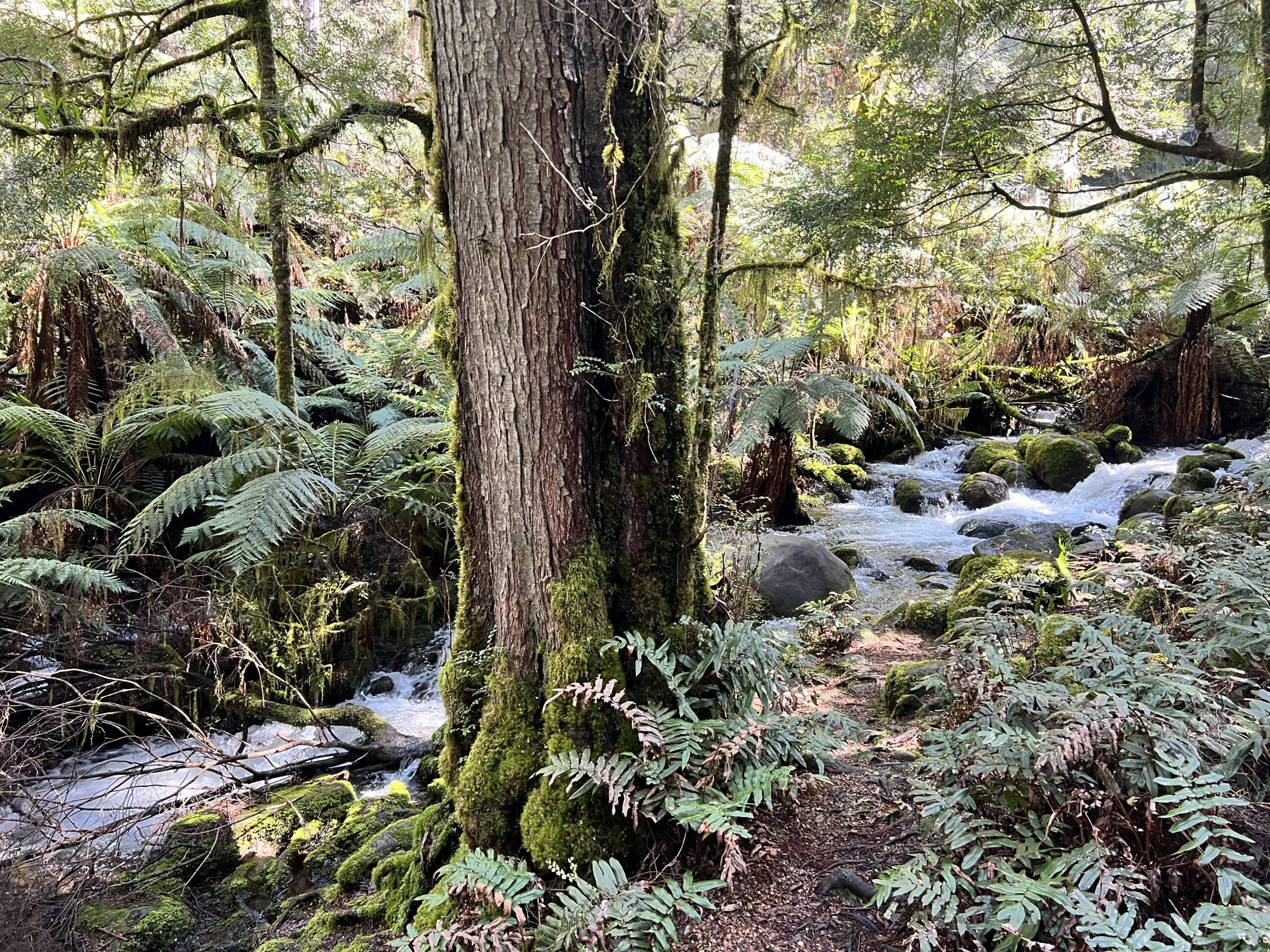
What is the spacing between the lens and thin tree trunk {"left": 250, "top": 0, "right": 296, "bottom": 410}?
4.05 metres

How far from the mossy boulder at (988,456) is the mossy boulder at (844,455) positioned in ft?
4.72

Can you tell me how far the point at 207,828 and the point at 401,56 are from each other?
4640 mm

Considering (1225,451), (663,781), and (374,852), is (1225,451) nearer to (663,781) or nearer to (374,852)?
(663,781)

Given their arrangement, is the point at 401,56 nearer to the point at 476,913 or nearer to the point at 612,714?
the point at 612,714

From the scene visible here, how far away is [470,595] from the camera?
99.9 inches

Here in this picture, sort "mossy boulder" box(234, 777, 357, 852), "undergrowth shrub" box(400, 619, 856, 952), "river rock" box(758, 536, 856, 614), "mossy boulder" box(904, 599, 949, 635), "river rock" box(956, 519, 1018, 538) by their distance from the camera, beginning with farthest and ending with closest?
1. "river rock" box(956, 519, 1018, 538)
2. "river rock" box(758, 536, 856, 614)
3. "mossy boulder" box(904, 599, 949, 635)
4. "mossy boulder" box(234, 777, 357, 852)
5. "undergrowth shrub" box(400, 619, 856, 952)

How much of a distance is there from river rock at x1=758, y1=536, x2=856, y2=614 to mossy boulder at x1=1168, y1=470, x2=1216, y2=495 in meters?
4.16

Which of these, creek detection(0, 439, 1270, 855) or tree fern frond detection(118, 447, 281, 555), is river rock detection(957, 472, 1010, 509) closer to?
creek detection(0, 439, 1270, 855)

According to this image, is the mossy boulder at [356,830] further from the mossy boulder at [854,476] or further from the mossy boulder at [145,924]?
the mossy boulder at [854,476]

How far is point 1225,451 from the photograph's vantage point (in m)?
8.68

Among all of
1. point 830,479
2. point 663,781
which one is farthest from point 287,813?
point 830,479

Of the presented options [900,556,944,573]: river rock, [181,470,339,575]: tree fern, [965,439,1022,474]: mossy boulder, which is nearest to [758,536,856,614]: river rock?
[900,556,944,573]: river rock

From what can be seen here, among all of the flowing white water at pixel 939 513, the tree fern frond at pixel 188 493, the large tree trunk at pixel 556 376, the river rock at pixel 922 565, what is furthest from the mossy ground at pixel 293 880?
the river rock at pixel 922 565

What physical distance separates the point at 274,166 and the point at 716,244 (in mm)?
2872
